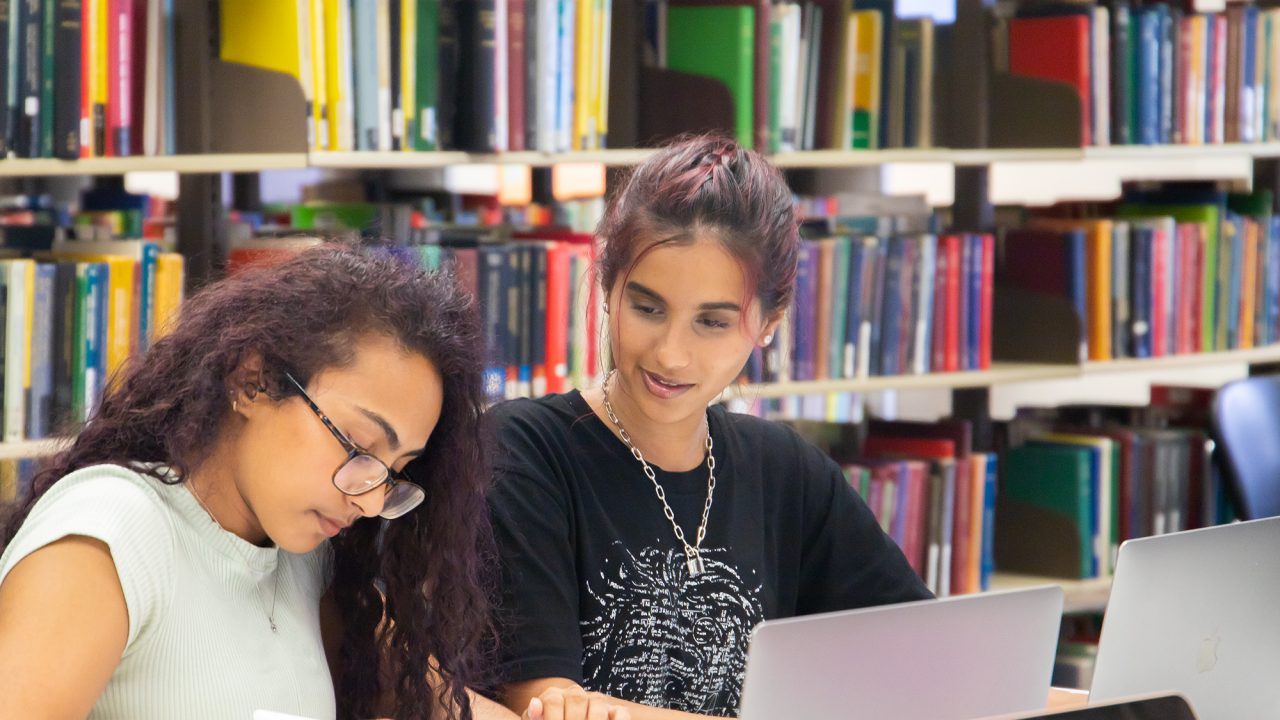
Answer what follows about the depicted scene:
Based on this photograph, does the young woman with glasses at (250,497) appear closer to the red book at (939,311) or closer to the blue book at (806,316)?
the blue book at (806,316)

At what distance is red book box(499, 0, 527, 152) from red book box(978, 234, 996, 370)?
3.42 ft

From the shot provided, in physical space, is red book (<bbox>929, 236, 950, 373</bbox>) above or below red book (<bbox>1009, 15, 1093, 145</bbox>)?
below

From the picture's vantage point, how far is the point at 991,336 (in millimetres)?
3170

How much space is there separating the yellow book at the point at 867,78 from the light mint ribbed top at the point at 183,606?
73.0 inches

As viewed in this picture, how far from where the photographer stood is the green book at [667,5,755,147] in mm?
2719

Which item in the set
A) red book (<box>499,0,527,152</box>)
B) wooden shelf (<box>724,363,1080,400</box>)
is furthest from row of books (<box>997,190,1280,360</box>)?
red book (<box>499,0,527,152</box>)

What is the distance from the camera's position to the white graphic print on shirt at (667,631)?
5.19 ft

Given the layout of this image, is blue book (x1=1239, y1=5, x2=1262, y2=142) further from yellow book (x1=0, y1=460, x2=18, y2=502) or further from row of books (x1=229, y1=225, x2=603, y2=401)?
yellow book (x1=0, y1=460, x2=18, y2=502)

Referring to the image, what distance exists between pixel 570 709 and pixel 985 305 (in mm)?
1925

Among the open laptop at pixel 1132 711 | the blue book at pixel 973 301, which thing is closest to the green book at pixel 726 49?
the blue book at pixel 973 301

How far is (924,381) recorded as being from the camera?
296cm

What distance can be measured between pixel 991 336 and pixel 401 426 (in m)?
2.10

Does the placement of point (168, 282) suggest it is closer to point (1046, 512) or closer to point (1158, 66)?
point (1046, 512)

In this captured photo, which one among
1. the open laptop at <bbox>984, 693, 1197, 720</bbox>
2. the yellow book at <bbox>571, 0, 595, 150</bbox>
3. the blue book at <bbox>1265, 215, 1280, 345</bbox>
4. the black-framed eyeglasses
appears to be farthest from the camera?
the blue book at <bbox>1265, 215, 1280, 345</bbox>
